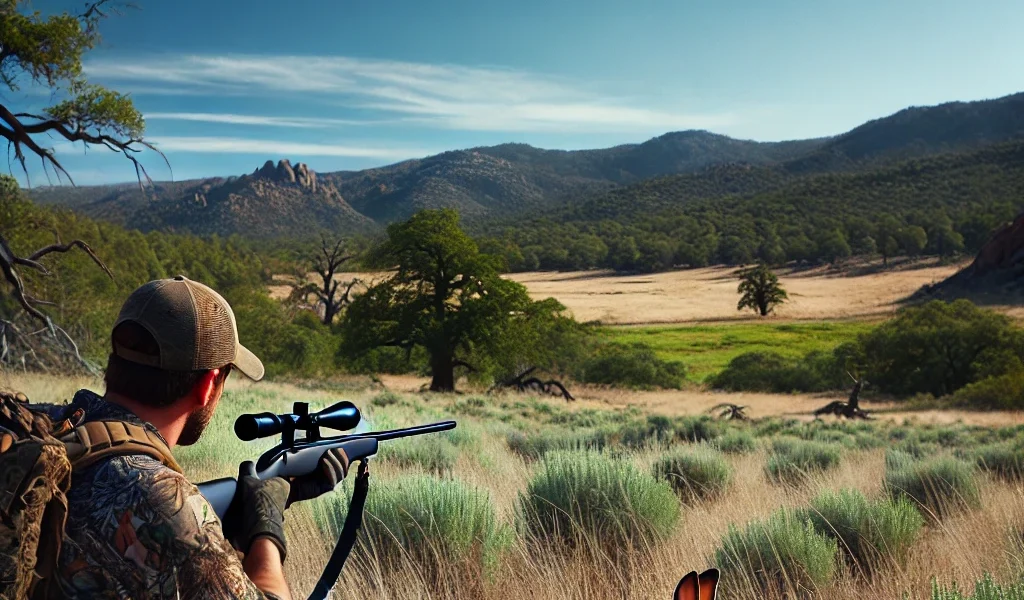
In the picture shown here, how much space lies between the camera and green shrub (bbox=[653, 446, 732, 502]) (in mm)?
6098

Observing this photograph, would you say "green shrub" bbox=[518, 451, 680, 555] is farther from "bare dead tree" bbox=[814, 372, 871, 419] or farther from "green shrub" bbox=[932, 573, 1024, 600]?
"bare dead tree" bbox=[814, 372, 871, 419]

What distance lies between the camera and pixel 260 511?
1.83 metres

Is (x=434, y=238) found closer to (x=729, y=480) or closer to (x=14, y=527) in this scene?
(x=729, y=480)

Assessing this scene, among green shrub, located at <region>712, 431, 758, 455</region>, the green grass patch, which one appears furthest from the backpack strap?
the green grass patch

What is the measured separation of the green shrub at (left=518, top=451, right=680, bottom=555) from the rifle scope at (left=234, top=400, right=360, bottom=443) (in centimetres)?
201

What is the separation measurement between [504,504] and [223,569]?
11.9 feet

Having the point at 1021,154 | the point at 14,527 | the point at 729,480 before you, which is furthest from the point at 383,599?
the point at 1021,154

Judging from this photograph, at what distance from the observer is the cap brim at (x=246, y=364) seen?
6.43ft

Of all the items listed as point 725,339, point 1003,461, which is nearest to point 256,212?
point 725,339

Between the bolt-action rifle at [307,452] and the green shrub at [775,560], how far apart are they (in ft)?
6.90

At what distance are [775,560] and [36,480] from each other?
3.39 m

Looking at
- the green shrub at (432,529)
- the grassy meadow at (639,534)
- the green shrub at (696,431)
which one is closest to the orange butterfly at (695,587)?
the grassy meadow at (639,534)

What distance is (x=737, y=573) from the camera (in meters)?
3.75

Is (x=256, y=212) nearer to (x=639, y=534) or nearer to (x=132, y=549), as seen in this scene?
(x=639, y=534)
